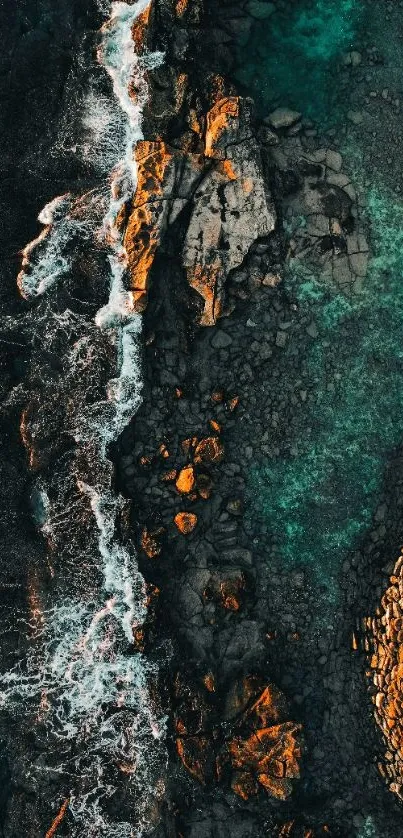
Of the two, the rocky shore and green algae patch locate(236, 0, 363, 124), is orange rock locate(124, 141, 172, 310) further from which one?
green algae patch locate(236, 0, 363, 124)

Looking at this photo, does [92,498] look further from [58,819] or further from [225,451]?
[58,819]

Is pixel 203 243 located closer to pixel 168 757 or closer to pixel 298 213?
pixel 298 213

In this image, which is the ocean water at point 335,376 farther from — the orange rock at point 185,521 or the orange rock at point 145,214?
the orange rock at point 145,214

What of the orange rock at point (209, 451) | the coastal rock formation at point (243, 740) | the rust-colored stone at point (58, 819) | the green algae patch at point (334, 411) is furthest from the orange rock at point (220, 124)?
the rust-colored stone at point (58, 819)

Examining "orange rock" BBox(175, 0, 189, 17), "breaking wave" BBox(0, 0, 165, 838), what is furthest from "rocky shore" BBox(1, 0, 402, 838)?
"breaking wave" BBox(0, 0, 165, 838)

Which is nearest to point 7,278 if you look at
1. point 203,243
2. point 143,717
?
point 203,243

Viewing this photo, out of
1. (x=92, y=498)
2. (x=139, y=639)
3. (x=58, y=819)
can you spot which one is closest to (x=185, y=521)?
(x=92, y=498)
